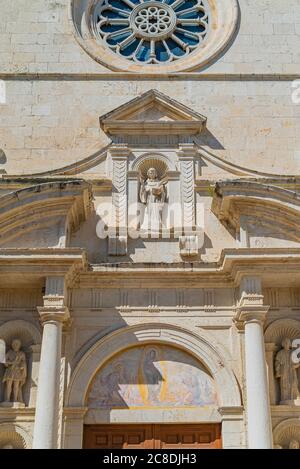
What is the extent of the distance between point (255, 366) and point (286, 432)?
1144 millimetres

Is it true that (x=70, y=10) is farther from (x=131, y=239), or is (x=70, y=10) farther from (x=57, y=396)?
(x=57, y=396)

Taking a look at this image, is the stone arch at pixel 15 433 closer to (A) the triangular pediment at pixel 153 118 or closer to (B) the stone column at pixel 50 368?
(B) the stone column at pixel 50 368

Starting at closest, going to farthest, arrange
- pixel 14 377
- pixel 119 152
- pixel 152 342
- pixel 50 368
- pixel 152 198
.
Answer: pixel 50 368, pixel 14 377, pixel 152 342, pixel 152 198, pixel 119 152

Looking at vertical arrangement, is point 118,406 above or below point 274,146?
below

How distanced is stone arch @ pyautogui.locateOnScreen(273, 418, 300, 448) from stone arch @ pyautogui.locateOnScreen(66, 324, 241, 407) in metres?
0.66

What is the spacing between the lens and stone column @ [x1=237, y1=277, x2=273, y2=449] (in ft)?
34.1

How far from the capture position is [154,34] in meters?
14.1

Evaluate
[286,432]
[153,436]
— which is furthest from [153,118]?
[286,432]

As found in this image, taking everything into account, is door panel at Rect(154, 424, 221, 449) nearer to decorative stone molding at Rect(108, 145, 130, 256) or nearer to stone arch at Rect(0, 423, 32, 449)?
stone arch at Rect(0, 423, 32, 449)

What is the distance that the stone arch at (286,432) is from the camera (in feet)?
35.9

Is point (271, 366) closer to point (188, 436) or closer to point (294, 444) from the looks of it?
point (294, 444)

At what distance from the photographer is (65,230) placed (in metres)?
11.6
